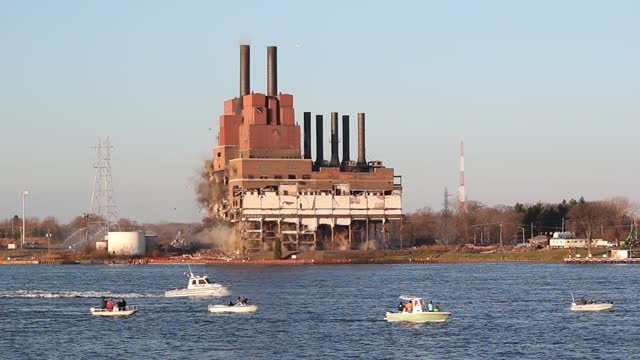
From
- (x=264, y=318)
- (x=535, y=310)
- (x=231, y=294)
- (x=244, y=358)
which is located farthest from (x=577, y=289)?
(x=244, y=358)

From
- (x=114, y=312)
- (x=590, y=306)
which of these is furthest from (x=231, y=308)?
(x=590, y=306)

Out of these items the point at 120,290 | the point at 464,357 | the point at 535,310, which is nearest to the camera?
the point at 464,357

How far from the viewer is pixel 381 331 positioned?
108m

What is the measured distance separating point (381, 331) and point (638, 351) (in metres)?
23.3

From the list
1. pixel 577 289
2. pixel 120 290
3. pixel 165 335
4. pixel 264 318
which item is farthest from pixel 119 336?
pixel 577 289

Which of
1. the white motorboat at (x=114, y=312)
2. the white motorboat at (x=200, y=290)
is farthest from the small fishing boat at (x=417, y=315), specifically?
the white motorboat at (x=200, y=290)

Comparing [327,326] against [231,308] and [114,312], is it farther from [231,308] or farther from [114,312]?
[114,312]

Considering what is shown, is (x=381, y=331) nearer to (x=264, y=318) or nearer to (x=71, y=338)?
(x=264, y=318)

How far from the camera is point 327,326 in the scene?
113375mm

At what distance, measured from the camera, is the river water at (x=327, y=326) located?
95188mm

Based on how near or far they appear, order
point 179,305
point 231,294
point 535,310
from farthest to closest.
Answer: point 231,294
point 179,305
point 535,310

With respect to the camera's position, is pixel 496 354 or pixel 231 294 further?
pixel 231 294

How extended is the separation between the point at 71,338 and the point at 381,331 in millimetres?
26144

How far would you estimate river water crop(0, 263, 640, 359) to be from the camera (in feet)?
312
